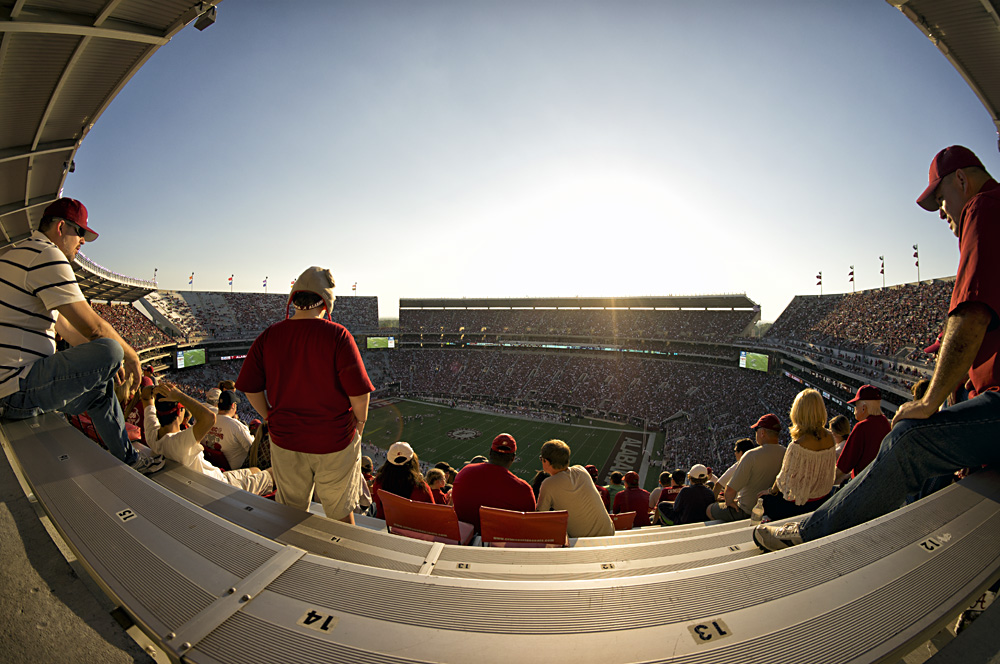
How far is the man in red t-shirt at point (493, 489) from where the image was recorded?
11.7 feet

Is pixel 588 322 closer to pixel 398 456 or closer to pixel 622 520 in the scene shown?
pixel 622 520

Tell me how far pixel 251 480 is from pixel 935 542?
4995mm

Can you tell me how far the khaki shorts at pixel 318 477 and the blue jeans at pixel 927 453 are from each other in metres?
3.27

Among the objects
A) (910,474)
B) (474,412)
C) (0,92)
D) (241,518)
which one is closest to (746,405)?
(474,412)

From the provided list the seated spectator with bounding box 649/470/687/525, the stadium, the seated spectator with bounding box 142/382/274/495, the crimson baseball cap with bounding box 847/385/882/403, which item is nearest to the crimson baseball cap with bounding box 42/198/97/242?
the seated spectator with bounding box 142/382/274/495

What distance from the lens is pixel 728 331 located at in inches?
1735

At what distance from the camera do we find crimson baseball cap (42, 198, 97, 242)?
294 cm

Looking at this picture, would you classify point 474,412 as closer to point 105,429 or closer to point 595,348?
point 595,348

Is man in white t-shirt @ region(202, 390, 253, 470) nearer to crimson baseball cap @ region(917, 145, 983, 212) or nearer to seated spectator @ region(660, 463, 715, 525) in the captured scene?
seated spectator @ region(660, 463, 715, 525)

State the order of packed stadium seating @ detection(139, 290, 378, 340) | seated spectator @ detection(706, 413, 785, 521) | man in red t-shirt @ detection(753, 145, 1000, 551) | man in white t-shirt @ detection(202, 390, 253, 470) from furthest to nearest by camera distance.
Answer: packed stadium seating @ detection(139, 290, 378, 340) → man in white t-shirt @ detection(202, 390, 253, 470) → seated spectator @ detection(706, 413, 785, 521) → man in red t-shirt @ detection(753, 145, 1000, 551)

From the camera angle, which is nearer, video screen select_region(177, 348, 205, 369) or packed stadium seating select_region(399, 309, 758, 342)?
video screen select_region(177, 348, 205, 369)

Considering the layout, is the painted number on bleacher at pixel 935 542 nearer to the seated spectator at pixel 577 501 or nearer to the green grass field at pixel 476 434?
the seated spectator at pixel 577 501

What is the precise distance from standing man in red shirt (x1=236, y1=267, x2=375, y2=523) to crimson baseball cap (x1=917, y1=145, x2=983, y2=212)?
4.06 metres

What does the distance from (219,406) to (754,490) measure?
22.8ft
